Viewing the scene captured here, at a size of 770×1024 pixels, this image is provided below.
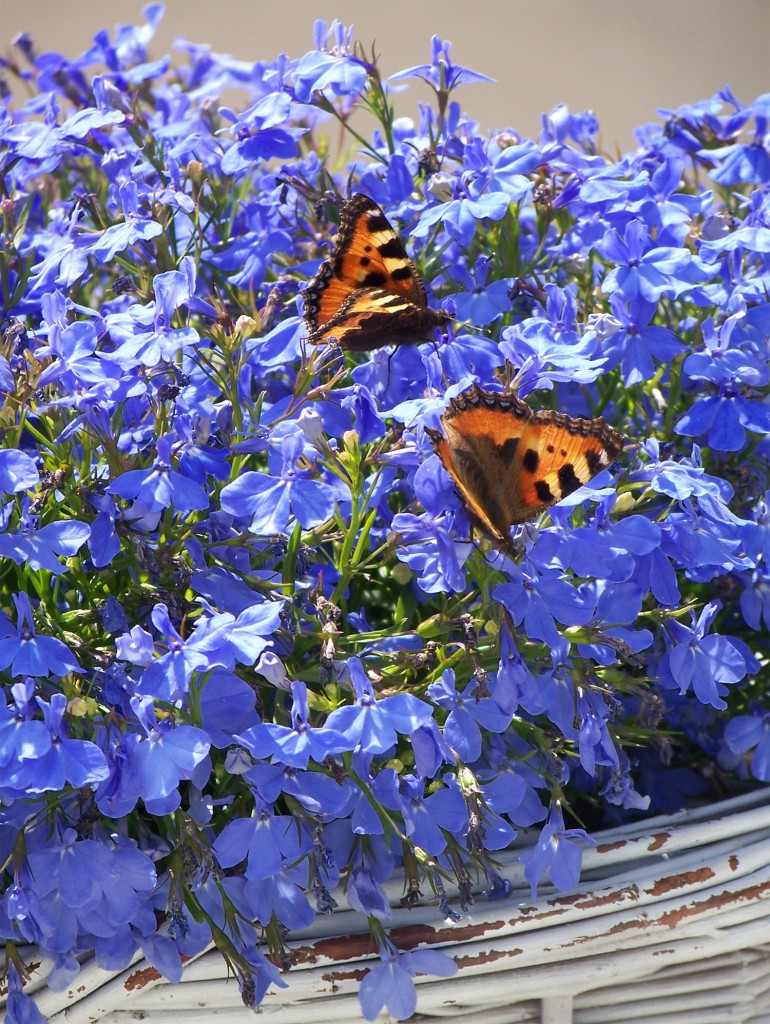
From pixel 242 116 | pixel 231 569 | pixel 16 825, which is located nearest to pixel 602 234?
pixel 242 116

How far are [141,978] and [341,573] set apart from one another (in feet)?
1.02

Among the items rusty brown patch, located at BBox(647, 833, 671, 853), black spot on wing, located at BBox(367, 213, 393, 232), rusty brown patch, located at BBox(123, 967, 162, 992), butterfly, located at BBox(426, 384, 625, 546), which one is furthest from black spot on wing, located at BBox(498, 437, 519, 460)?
rusty brown patch, located at BBox(123, 967, 162, 992)

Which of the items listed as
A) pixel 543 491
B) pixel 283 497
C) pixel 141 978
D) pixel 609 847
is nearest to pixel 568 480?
pixel 543 491

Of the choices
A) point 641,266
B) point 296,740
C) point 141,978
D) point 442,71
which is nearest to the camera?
point 296,740

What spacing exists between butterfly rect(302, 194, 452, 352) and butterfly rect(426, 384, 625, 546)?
13cm

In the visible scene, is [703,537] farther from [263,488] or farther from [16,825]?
[16,825]

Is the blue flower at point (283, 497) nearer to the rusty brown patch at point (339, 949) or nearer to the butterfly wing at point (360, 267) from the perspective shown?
the butterfly wing at point (360, 267)

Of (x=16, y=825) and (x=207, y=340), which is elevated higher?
(x=207, y=340)

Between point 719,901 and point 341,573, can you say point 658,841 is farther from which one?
point 341,573

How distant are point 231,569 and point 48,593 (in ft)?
0.42

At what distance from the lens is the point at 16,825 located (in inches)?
30.4

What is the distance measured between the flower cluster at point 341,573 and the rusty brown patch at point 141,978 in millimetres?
22

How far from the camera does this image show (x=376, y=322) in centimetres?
86

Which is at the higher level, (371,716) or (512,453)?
(512,453)
